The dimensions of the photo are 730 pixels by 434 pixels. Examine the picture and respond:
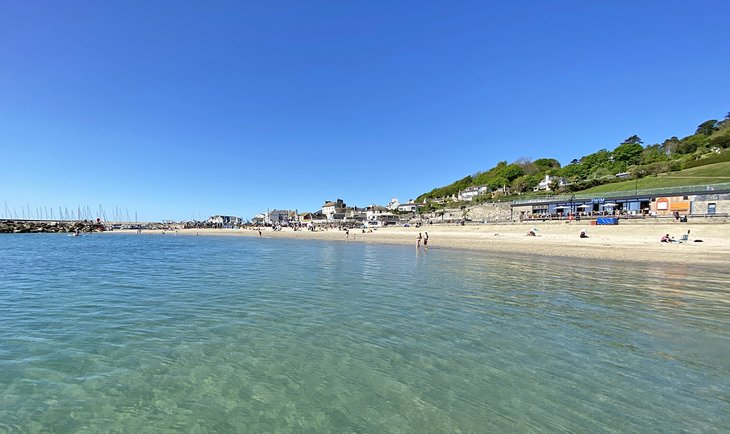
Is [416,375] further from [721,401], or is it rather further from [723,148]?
[723,148]

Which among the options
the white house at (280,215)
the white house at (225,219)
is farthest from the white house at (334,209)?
the white house at (225,219)

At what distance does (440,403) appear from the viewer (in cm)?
463

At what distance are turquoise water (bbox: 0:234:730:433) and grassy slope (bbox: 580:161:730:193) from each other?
6683 cm

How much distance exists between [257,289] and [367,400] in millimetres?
9514

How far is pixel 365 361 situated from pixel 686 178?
3453 inches

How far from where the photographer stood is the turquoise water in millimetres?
4305

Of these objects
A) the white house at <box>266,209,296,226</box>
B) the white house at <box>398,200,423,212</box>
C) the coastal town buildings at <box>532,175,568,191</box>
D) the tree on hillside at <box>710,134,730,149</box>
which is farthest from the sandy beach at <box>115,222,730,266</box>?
the white house at <box>266,209,296,226</box>

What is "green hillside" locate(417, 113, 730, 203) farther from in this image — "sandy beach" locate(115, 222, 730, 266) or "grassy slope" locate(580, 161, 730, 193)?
"sandy beach" locate(115, 222, 730, 266)

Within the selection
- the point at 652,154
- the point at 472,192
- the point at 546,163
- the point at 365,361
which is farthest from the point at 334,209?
the point at 365,361

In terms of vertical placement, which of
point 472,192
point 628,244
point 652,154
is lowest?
point 628,244

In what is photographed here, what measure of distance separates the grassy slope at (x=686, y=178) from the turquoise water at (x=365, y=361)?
2631 inches

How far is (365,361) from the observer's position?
6.08 m

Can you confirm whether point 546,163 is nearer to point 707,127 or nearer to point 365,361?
point 707,127

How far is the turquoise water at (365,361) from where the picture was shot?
14.1 ft
